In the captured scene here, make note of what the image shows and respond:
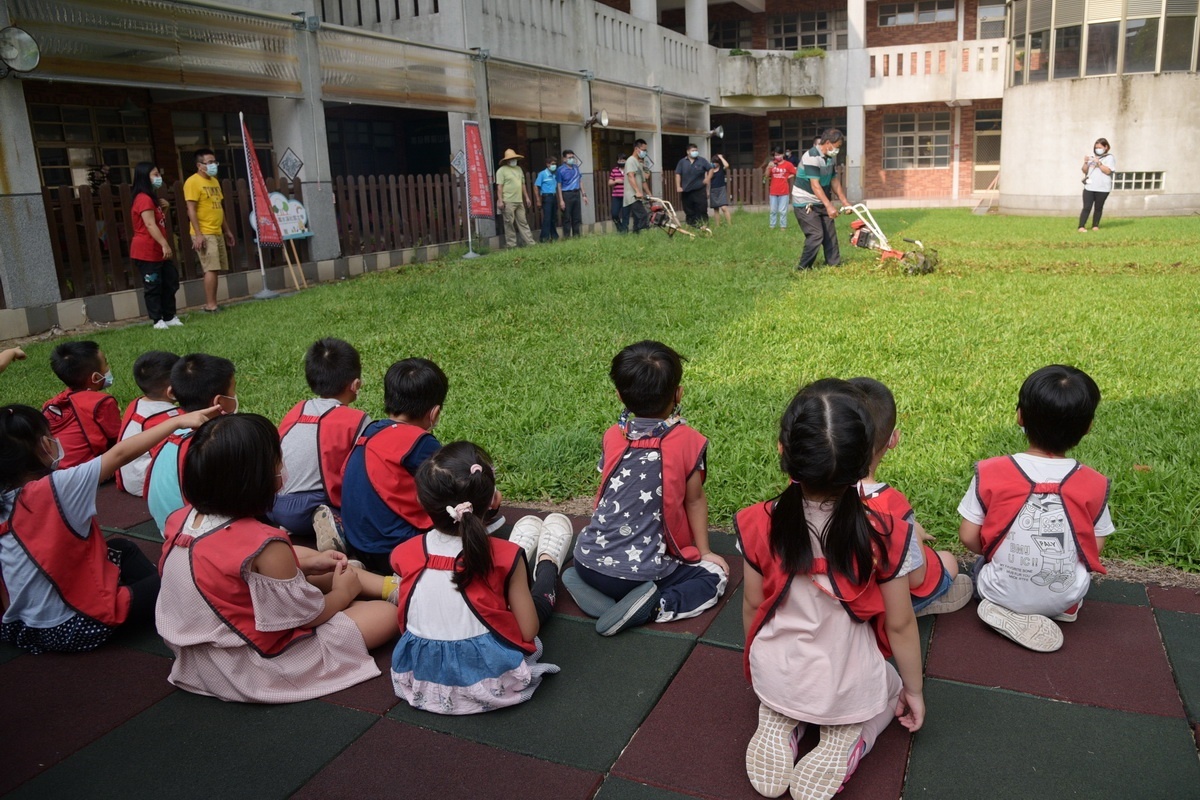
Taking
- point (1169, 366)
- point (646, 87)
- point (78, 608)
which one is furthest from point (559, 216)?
point (78, 608)

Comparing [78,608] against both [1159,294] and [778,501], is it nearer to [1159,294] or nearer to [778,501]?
[778,501]

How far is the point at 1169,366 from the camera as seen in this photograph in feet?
17.9

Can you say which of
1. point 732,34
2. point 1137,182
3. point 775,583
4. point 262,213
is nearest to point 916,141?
point 732,34

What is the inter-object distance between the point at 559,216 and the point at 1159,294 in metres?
→ 10.5

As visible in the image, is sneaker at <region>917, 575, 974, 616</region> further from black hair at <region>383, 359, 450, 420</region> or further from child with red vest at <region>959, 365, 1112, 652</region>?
black hair at <region>383, 359, 450, 420</region>

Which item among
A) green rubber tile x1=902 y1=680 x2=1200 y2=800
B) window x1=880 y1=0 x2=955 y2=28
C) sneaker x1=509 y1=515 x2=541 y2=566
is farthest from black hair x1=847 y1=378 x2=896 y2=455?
window x1=880 y1=0 x2=955 y2=28

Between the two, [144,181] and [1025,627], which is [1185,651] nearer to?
[1025,627]

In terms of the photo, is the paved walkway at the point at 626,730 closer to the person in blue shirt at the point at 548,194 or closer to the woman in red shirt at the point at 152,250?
the woman in red shirt at the point at 152,250

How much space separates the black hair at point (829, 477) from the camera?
6.53ft

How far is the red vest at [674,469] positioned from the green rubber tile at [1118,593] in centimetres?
130

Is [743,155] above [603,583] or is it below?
above

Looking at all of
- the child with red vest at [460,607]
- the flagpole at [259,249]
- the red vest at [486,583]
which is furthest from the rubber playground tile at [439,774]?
the flagpole at [259,249]

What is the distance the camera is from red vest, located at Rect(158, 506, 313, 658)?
2445 millimetres

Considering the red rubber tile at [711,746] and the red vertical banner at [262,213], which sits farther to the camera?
the red vertical banner at [262,213]
